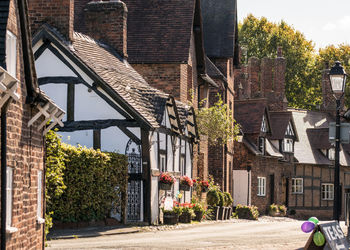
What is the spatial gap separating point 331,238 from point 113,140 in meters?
13.8

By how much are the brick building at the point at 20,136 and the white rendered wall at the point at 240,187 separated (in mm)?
34727

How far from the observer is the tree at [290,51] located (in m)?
72.1

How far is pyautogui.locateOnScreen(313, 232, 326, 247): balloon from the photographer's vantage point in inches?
501

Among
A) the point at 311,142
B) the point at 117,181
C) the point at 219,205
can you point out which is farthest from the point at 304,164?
the point at 117,181

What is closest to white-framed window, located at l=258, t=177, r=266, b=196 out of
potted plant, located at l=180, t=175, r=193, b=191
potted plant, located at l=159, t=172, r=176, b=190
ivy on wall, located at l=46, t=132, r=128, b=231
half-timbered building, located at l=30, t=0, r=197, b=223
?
potted plant, located at l=180, t=175, r=193, b=191

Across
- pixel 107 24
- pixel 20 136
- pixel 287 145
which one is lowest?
pixel 287 145

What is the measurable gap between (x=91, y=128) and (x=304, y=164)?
33702mm

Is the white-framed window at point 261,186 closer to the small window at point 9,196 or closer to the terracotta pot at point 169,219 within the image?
the terracotta pot at point 169,219

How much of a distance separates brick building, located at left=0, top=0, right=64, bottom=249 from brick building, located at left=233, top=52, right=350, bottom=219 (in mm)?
35381

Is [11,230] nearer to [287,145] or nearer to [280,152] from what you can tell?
[280,152]

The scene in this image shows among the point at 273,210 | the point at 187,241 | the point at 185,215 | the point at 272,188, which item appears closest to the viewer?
the point at 187,241

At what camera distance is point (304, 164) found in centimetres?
5725

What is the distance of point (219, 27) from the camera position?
45531 mm

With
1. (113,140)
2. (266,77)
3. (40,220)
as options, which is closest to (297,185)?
(266,77)
